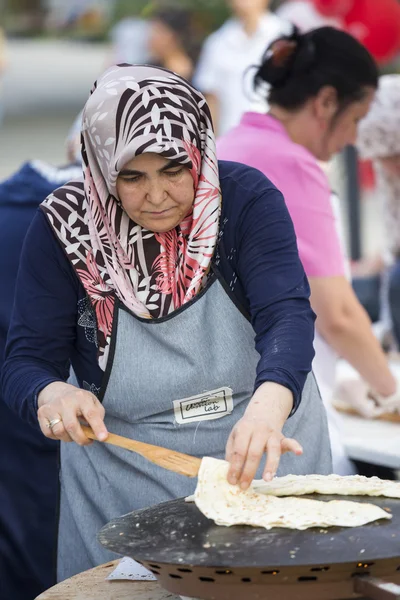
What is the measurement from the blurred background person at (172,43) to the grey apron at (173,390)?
6020 mm

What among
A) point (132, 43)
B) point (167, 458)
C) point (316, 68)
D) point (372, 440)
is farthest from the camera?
point (132, 43)

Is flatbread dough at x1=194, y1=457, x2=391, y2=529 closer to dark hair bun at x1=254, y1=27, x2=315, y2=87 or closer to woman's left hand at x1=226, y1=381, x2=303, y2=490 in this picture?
woman's left hand at x1=226, y1=381, x2=303, y2=490

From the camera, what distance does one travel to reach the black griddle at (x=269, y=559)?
1.38 metres

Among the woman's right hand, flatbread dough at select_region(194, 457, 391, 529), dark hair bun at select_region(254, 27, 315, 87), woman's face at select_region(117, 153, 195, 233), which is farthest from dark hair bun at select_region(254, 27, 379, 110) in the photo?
Answer: flatbread dough at select_region(194, 457, 391, 529)

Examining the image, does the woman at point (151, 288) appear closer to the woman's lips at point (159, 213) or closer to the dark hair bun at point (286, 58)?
the woman's lips at point (159, 213)

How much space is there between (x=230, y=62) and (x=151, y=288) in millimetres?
5712

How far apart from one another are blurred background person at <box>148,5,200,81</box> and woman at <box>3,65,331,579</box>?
592 cm

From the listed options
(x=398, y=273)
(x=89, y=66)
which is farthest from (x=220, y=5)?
(x=398, y=273)

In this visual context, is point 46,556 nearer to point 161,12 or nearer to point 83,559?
point 83,559

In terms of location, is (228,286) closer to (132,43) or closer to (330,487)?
(330,487)

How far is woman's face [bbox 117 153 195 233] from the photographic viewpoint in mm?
1796

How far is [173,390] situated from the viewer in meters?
1.85

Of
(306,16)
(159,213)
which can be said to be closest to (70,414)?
(159,213)

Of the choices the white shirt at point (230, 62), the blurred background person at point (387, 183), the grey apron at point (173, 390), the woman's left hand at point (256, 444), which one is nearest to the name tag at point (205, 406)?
the grey apron at point (173, 390)
